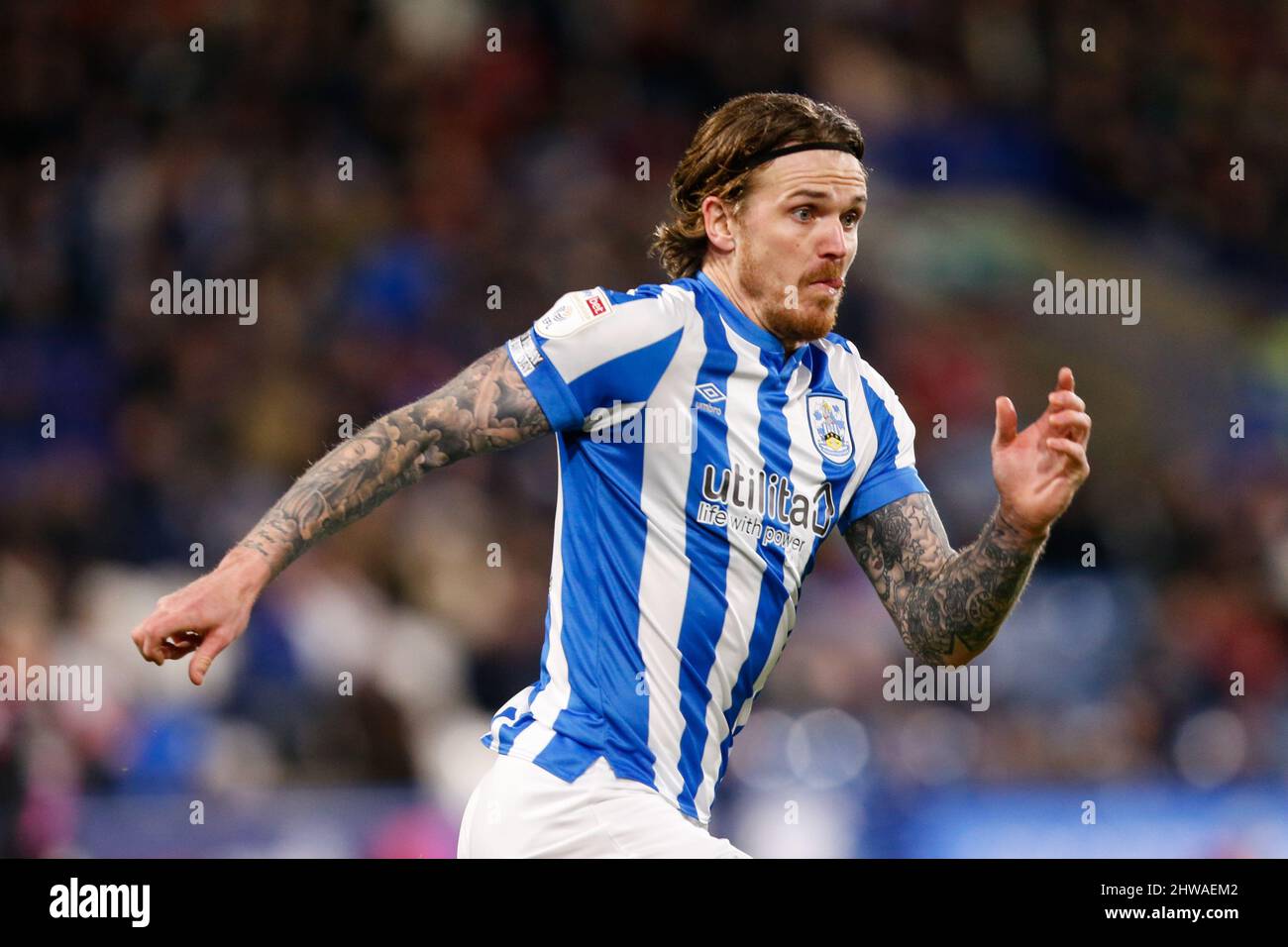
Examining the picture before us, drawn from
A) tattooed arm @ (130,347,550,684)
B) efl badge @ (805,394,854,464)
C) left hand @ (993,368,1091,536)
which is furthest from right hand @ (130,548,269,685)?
left hand @ (993,368,1091,536)

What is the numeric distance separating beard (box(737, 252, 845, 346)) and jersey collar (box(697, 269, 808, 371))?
0.02 m

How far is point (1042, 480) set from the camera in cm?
382

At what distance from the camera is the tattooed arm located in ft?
10.7

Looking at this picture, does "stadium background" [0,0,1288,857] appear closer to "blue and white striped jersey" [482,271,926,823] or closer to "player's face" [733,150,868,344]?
"blue and white striped jersey" [482,271,926,823]

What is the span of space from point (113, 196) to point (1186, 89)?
7.33 meters

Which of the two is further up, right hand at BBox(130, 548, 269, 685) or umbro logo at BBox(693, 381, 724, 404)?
umbro logo at BBox(693, 381, 724, 404)

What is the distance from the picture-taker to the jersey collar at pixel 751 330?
4047 millimetres

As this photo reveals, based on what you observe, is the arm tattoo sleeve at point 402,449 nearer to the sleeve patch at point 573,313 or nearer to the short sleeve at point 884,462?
the sleeve patch at point 573,313

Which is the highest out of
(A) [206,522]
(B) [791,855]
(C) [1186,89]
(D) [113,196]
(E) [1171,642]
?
(C) [1186,89]

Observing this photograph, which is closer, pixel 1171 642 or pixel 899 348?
pixel 1171 642

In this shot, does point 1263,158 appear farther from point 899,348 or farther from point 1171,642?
point 1171,642

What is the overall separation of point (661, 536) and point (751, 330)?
59 centimetres

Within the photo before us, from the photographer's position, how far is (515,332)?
9836mm

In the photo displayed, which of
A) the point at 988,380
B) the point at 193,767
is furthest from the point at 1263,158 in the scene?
the point at 193,767
